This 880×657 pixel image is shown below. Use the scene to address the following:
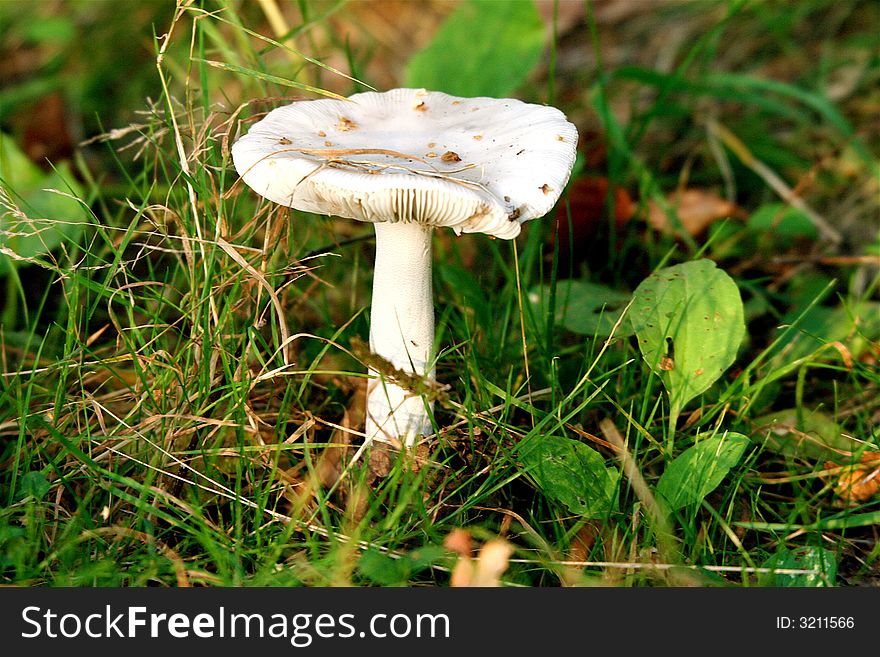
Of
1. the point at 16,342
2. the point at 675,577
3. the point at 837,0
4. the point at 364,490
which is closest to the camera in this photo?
the point at 675,577

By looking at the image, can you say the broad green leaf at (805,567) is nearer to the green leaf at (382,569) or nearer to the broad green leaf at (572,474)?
the broad green leaf at (572,474)

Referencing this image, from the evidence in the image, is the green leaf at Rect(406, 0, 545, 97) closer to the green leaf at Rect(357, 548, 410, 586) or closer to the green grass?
the green grass

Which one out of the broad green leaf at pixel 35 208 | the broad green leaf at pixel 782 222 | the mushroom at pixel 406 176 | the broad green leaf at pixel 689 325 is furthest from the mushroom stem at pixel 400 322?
the broad green leaf at pixel 782 222

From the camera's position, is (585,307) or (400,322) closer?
(400,322)

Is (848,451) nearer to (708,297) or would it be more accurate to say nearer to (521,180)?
(708,297)

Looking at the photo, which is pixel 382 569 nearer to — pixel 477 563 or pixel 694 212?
pixel 477 563

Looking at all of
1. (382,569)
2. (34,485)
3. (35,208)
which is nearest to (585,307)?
(382,569)
